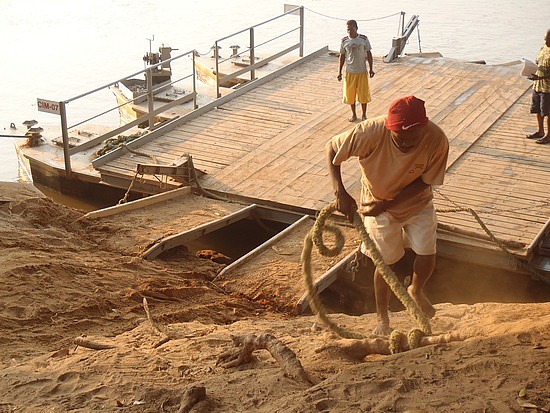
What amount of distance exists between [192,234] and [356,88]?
4.18 metres

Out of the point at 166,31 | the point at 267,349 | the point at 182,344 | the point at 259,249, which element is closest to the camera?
the point at 267,349

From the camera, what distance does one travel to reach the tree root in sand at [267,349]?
454 cm

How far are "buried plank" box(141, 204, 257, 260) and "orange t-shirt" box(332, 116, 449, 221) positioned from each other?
3246 millimetres

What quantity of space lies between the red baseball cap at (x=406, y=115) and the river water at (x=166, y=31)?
13228 mm

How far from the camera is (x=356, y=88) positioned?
1160cm

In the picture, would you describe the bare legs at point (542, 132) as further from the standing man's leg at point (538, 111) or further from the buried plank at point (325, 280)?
the buried plank at point (325, 280)

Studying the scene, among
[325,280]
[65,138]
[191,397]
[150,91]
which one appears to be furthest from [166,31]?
[191,397]

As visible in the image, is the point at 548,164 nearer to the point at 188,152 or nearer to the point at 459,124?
the point at 459,124

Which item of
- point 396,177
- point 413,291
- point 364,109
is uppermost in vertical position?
point 396,177

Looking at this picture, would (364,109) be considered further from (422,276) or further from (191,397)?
(191,397)

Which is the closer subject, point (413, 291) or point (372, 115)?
point (413, 291)

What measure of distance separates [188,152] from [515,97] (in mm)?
5491

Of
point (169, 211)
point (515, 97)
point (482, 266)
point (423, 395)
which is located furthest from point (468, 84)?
point (423, 395)

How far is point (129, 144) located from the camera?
36.0 ft
